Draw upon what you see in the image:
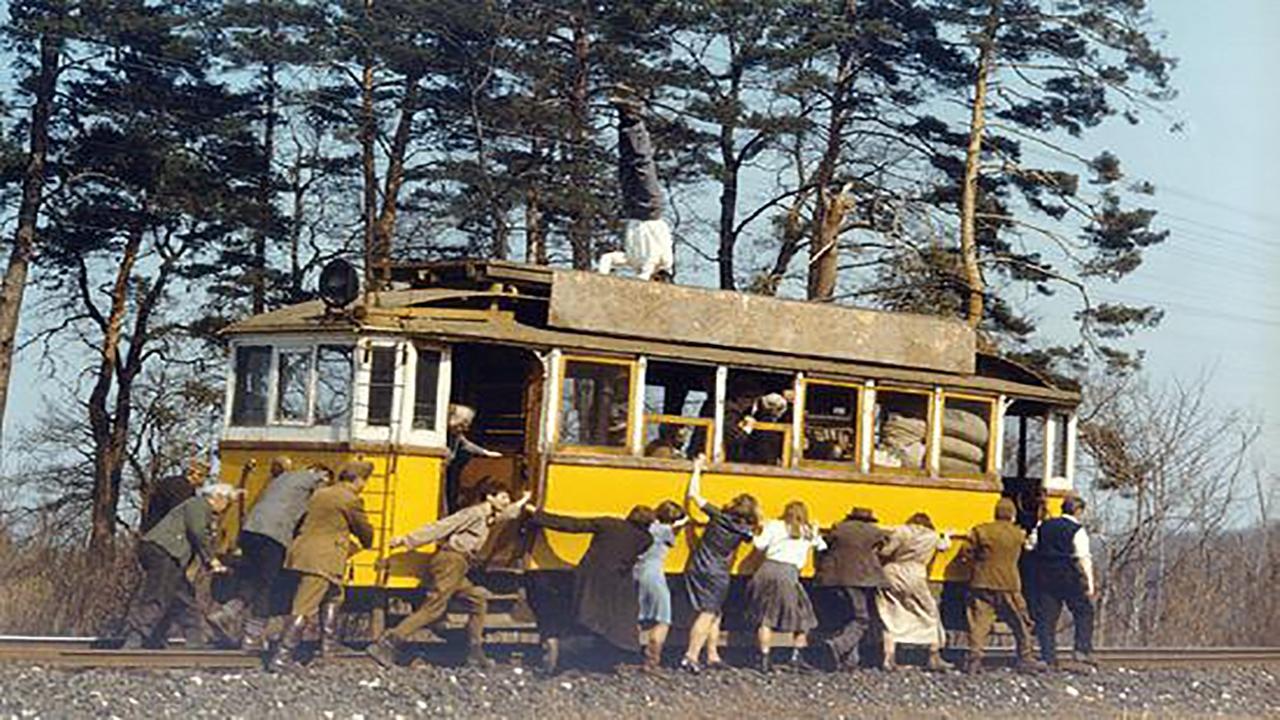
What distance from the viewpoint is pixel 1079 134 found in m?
34.2

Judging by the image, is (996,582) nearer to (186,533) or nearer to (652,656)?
(652,656)

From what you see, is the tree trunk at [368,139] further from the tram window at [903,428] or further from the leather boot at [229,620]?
the leather boot at [229,620]

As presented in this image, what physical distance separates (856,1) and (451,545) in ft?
63.5

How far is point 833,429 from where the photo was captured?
1977 cm

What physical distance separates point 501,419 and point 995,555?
497cm

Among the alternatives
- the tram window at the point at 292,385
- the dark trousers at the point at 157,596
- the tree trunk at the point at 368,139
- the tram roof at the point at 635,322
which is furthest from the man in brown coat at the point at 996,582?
the tree trunk at the point at 368,139

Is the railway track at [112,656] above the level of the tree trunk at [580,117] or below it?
below

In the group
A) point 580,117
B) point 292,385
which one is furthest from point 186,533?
point 580,117

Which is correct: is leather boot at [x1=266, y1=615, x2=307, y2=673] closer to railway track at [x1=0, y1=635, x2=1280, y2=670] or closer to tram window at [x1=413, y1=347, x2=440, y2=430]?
railway track at [x1=0, y1=635, x2=1280, y2=670]

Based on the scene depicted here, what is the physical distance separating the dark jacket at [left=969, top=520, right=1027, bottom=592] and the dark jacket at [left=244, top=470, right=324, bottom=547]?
6.60 meters

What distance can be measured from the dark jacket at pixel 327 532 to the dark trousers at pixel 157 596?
137 centimetres

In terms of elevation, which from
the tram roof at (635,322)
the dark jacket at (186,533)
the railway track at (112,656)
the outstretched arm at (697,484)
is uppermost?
the tram roof at (635,322)

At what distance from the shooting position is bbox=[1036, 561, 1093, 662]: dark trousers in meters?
20.4

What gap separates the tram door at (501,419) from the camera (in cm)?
1759
